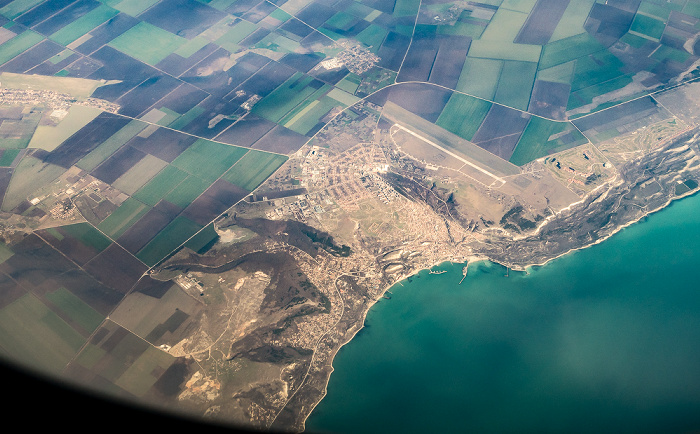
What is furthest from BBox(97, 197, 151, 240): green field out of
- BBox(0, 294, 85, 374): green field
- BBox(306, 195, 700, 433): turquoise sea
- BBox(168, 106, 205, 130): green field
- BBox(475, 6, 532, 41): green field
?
BBox(475, 6, 532, 41): green field

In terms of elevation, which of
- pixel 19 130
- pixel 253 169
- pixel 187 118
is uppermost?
pixel 187 118

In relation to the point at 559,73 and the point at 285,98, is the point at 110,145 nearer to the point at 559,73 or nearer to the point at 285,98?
the point at 285,98

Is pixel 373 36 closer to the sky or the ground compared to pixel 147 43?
closer to the sky

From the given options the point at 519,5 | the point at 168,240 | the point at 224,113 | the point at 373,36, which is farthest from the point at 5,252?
the point at 519,5

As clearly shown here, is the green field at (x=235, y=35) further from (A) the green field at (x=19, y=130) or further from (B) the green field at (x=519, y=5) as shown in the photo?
(B) the green field at (x=519, y=5)

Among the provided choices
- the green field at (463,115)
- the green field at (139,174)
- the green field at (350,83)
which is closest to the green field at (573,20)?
the green field at (463,115)

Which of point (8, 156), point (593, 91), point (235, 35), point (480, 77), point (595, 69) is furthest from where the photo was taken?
point (235, 35)

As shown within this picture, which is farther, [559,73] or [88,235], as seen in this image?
[559,73]

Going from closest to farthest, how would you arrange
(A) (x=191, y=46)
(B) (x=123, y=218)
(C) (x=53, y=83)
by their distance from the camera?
(B) (x=123, y=218) → (C) (x=53, y=83) → (A) (x=191, y=46)
